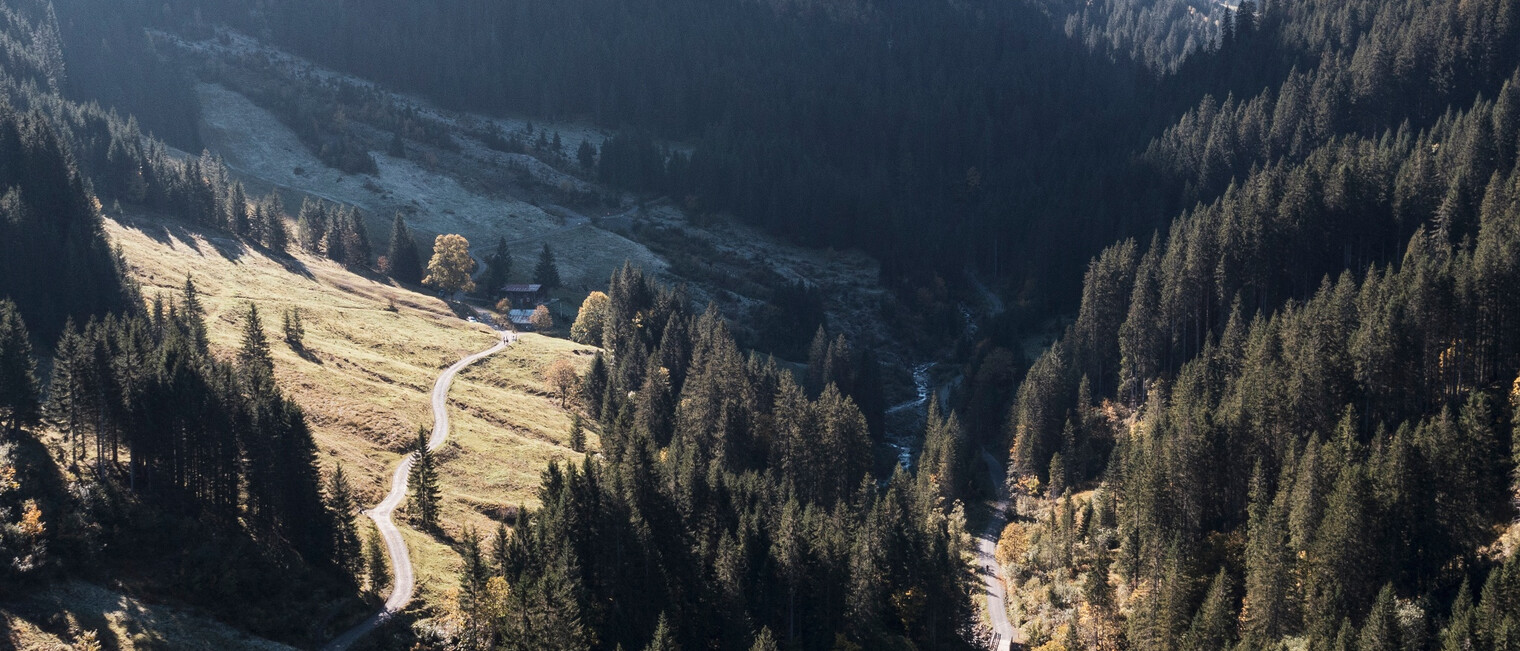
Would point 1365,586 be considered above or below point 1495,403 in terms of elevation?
below

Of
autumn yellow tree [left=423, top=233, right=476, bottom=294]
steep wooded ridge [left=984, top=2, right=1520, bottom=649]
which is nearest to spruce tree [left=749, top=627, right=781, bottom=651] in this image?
steep wooded ridge [left=984, top=2, right=1520, bottom=649]

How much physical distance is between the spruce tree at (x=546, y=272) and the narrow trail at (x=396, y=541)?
2617 inches

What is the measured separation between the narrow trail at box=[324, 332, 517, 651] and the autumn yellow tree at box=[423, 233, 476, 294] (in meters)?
57.6

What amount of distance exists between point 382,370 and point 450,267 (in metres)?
55.2

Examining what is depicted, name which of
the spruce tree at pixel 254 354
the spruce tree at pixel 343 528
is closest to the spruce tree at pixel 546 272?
the spruce tree at pixel 254 354

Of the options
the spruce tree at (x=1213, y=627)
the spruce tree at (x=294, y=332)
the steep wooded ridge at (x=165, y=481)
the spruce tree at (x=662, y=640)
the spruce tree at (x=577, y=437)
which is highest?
the spruce tree at (x=1213, y=627)

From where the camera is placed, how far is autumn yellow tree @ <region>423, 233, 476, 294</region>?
578ft

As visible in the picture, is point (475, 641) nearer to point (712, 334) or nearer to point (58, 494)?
point (58, 494)

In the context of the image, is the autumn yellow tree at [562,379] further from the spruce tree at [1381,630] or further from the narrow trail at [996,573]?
the spruce tree at [1381,630]

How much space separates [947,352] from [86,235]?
131780mm

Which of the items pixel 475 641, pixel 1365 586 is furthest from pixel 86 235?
pixel 1365 586

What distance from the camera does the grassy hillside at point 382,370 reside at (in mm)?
96250

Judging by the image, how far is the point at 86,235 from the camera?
12862cm

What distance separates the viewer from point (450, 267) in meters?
177
